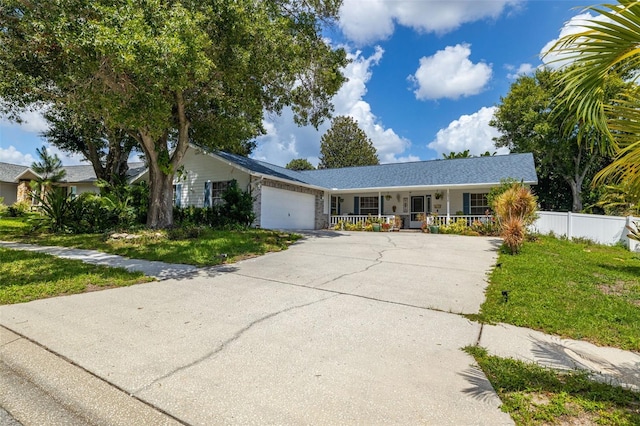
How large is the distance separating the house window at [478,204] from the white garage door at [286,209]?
931cm

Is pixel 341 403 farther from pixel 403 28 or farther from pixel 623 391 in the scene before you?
pixel 403 28

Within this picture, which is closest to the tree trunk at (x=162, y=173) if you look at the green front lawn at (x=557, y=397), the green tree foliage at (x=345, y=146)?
the green front lawn at (x=557, y=397)

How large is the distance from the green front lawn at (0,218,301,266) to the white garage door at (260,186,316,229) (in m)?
3.48

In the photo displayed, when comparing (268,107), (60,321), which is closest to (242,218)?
(268,107)

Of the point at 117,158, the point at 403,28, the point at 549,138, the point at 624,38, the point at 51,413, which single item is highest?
the point at 403,28

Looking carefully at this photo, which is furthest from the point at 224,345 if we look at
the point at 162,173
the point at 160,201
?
the point at 162,173

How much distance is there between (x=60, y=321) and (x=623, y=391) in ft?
20.1

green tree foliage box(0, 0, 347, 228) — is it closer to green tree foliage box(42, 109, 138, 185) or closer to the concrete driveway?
the concrete driveway

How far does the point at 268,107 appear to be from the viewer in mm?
14258

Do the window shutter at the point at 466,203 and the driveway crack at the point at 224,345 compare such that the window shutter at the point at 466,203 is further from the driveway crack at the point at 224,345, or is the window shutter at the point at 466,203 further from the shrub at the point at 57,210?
the shrub at the point at 57,210

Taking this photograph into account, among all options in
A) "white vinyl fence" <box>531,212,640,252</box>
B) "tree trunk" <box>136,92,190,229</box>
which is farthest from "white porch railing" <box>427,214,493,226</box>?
"tree trunk" <box>136,92,190,229</box>

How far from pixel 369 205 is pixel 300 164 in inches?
1180

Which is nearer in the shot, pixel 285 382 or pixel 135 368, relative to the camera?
pixel 285 382

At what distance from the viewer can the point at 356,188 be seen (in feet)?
68.0
